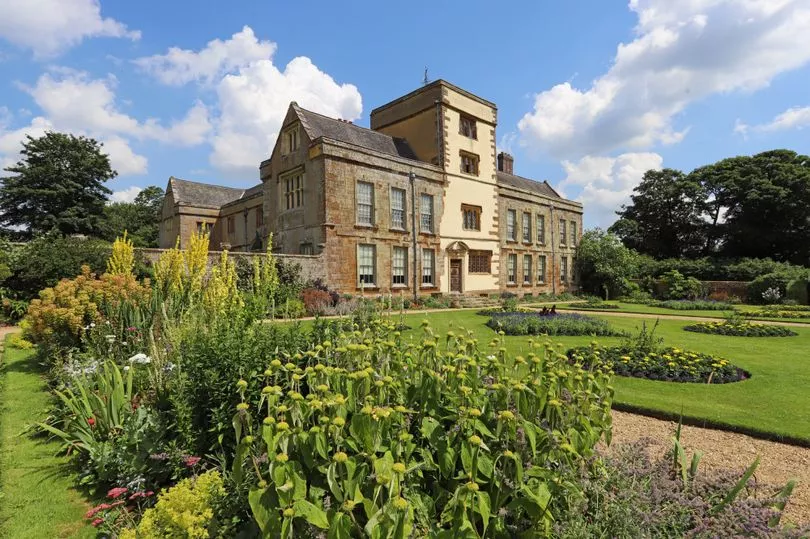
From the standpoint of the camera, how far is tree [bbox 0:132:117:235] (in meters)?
34.4

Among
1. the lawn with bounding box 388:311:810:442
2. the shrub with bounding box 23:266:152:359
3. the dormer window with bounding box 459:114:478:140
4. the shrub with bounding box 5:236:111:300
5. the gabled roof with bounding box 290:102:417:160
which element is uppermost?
the dormer window with bounding box 459:114:478:140

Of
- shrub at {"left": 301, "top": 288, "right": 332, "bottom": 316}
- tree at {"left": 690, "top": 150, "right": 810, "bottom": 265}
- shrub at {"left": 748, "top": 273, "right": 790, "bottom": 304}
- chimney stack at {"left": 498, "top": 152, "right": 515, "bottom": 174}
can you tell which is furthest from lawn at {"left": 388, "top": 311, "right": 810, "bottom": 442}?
tree at {"left": 690, "top": 150, "right": 810, "bottom": 265}

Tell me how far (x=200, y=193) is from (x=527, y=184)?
89.1 feet

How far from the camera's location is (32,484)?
3680mm

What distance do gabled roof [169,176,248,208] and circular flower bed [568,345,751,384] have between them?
31.7 m

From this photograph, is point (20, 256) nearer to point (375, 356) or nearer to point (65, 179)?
point (375, 356)

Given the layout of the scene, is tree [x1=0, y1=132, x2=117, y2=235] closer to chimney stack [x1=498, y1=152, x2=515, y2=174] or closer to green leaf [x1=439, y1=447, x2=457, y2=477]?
chimney stack [x1=498, y1=152, x2=515, y2=174]

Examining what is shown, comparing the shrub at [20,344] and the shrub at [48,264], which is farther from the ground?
the shrub at [48,264]

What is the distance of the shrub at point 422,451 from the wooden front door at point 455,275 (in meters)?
20.4

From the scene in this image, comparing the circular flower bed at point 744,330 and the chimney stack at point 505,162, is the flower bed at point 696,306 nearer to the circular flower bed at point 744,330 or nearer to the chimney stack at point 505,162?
the circular flower bed at point 744,330

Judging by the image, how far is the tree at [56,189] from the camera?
1356 inches

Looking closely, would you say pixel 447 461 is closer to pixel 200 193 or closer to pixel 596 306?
pixel 596 306

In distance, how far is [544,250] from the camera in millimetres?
30250

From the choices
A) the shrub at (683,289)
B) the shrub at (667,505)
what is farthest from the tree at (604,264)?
the shrub at (667,505)
